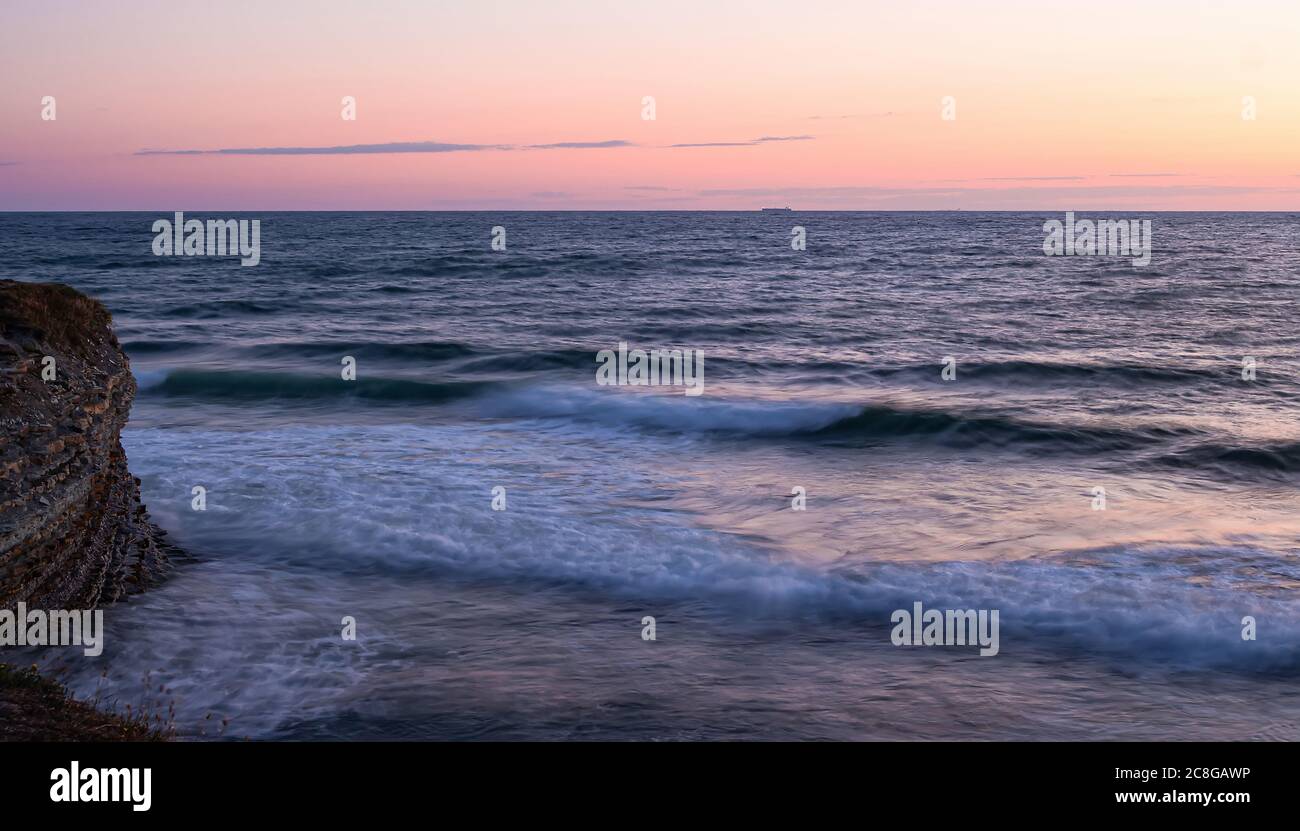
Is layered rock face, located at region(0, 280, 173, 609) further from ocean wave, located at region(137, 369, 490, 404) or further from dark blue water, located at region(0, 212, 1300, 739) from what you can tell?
ocean wave, located at region(137, 369, 490, 404)

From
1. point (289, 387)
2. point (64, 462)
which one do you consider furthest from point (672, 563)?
point (289, 387)

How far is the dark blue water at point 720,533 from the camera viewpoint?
8.36m

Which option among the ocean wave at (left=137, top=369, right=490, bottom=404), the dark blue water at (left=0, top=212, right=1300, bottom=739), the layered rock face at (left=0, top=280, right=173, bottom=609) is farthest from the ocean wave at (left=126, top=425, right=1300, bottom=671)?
the ocean wave at (left=137, top=369, right=490, bottom=404)

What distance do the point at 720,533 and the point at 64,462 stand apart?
24.4 feet

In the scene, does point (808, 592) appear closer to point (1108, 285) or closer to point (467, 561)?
point (467, 561)

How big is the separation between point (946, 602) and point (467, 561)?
5536mm

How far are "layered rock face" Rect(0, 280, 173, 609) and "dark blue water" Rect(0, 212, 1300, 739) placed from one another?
59 cm

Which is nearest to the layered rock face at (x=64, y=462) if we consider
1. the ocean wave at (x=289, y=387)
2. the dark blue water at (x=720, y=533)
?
the dark blue water at (x=720, y=533)

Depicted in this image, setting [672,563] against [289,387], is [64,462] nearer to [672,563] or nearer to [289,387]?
[672,563]

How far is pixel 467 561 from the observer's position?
11992 mm

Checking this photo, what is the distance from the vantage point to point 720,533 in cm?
1296

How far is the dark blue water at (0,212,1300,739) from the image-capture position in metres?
8.36

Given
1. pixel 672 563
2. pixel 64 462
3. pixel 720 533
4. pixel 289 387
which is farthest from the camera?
pixel 289 387

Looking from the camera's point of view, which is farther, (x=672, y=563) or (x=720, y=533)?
(x=720, y=533)
